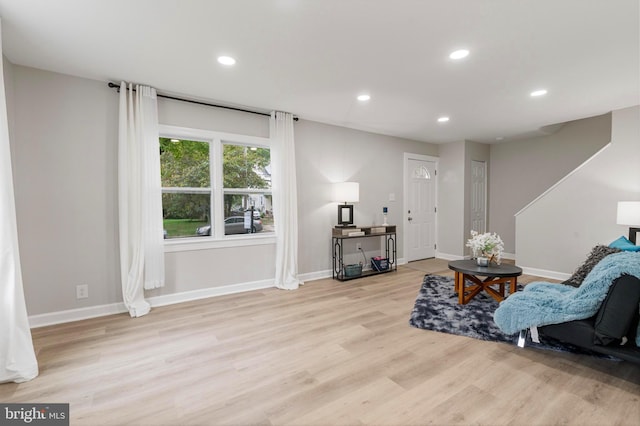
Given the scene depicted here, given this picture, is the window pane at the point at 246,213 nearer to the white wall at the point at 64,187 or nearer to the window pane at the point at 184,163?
the window pane at the point at 184,163

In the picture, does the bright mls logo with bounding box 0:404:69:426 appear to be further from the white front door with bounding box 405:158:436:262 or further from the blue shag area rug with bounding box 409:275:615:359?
the white front door with bounding box 405:158:436:262

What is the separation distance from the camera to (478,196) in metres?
6.57

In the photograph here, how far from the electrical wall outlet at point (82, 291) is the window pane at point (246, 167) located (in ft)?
6.32

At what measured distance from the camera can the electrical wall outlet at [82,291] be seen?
3.12 meters

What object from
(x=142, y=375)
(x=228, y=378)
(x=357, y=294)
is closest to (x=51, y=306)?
(x=142, y=375)

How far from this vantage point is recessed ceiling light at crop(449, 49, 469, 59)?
2.55m

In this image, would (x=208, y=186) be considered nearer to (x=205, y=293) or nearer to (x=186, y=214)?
(x=186, y=214)

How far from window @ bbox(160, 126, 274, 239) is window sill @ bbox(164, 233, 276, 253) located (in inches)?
3.3

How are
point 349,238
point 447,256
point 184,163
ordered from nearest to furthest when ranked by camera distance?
point 184,163, point 349,238, point 447,256

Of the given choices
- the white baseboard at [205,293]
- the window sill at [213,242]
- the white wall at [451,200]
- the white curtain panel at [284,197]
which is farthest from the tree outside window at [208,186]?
the white wall at [451,200]

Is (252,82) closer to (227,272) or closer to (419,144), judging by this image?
(227,272)

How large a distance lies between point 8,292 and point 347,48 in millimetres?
3182

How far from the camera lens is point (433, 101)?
381cm

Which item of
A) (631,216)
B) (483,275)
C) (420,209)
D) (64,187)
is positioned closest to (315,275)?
(483,275)
